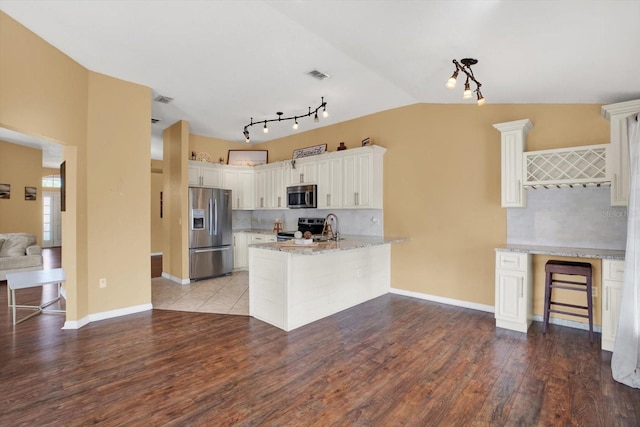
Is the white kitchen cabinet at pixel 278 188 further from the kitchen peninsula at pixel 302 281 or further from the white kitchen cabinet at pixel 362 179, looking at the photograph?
the kitchen peninsula at pixel 302 281

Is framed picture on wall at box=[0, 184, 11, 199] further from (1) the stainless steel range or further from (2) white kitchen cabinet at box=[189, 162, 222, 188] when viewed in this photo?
(1) the stainless steel range

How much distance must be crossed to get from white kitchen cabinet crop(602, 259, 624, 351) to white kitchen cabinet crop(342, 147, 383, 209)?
287 centimetres

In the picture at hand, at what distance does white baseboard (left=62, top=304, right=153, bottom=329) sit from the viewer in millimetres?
3504

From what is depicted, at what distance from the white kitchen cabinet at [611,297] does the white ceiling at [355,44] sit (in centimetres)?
171

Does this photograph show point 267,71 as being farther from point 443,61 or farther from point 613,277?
point 613,277

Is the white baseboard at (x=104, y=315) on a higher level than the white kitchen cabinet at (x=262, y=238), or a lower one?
lower

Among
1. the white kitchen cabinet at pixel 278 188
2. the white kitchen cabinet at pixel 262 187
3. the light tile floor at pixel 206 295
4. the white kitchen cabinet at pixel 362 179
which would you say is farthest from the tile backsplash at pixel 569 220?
the white kitchen cabinet at pixel 262 187

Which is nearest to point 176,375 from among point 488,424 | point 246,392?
point 246,392

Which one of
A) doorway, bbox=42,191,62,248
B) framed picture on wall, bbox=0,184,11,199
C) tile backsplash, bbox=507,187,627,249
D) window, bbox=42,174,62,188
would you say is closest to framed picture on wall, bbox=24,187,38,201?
framed picture on wall, bbox=0,184,11,199

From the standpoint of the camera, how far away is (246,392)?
2.29 meters

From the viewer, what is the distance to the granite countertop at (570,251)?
3.01 m

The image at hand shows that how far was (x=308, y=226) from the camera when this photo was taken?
20.3 ft

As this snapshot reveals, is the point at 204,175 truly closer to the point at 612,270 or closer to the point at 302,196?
the point at 302,196

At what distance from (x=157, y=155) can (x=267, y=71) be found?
21.5ft
